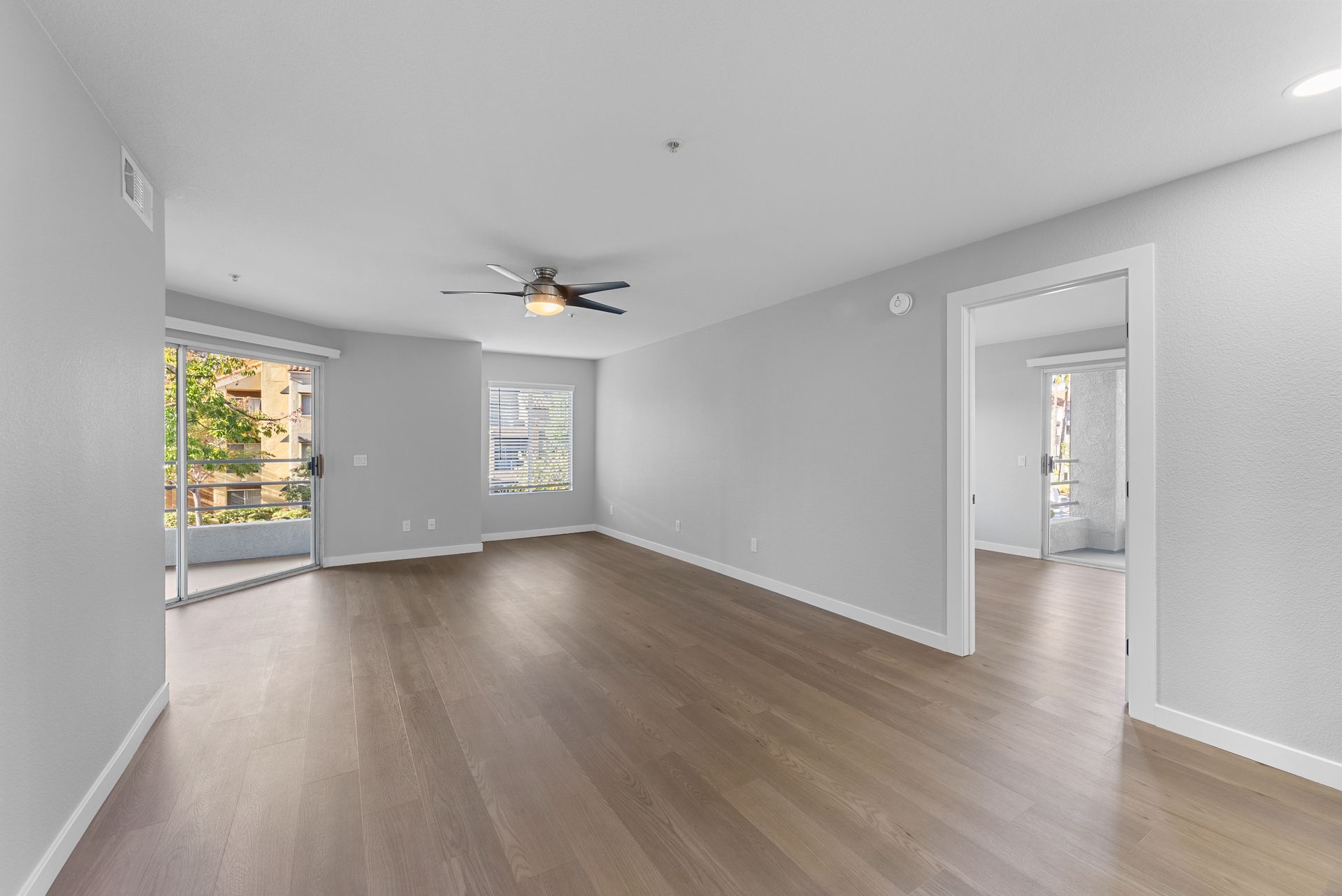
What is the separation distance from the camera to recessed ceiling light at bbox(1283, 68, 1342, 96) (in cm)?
174

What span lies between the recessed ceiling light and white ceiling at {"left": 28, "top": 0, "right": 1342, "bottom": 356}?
1.6 inches

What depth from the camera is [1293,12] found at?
1502 millimetres

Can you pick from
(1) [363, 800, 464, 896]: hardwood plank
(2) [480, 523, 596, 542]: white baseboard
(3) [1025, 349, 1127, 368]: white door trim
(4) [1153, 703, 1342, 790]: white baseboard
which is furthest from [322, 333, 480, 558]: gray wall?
(3) [1025, 349, 1127, 368]: white door trim

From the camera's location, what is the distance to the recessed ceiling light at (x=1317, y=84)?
5.71 feet

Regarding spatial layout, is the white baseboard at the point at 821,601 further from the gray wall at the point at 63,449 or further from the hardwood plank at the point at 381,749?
the gray wall at the point at 63,449

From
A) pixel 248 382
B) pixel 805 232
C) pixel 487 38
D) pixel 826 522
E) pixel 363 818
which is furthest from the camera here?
pixel 248 382

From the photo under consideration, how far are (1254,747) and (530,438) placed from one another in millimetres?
7039

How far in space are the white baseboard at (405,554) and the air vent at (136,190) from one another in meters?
4.12

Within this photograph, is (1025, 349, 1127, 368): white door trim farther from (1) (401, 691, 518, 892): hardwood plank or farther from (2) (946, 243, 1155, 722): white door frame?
(1) (401, 691, 518, 892): hardwood plank

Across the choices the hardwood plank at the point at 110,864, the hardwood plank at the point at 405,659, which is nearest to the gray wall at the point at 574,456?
the hardwood plank at the point at 405,659

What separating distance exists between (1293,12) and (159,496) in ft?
14.6

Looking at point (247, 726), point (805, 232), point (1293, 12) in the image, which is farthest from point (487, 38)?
point (247, 726)

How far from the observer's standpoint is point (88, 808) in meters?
1.81

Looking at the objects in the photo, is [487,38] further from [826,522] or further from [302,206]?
[826,522]
